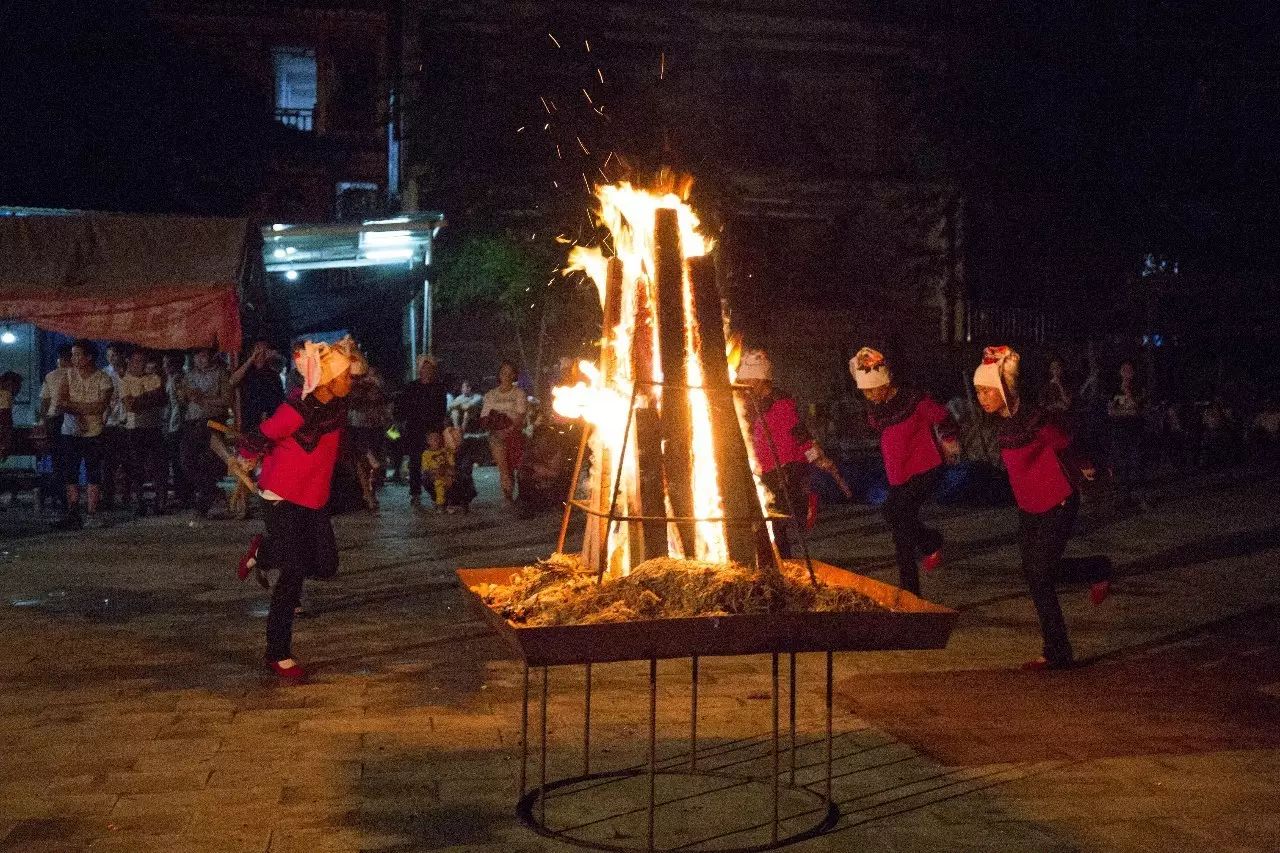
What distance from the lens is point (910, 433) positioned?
9.83 meters

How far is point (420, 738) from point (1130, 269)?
2719 centimetres

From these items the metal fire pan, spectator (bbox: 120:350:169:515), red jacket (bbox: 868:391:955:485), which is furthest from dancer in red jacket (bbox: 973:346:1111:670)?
spectator (bbox: 120:350:169:515)

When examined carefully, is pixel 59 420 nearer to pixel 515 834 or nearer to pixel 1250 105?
pixel 515 834

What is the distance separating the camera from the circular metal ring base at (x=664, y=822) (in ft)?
16.6

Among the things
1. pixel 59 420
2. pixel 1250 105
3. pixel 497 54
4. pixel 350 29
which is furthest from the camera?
pixel 350 29

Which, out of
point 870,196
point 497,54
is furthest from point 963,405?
point 497,54

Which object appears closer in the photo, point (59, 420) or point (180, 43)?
point (59, 420)

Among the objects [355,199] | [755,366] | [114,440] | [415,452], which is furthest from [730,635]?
[355,199]

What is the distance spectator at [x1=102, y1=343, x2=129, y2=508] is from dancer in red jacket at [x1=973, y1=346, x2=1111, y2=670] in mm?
11242

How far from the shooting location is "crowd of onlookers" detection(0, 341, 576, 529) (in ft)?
51.3

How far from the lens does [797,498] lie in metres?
10.9

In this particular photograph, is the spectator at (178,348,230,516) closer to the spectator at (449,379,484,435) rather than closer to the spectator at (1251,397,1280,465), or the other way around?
the spectator at (449,379,484,435)

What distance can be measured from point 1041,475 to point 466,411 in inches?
460

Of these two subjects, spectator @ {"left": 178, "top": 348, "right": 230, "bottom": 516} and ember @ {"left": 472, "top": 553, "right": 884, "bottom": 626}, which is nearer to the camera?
ember @ {"left": 472, "top": 553, "right": 884, "bottom": 626}
